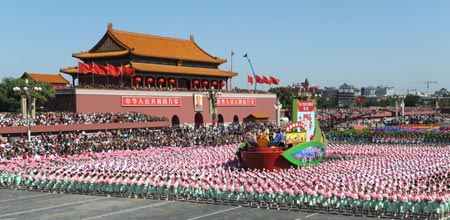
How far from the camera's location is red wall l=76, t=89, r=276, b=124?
191ft

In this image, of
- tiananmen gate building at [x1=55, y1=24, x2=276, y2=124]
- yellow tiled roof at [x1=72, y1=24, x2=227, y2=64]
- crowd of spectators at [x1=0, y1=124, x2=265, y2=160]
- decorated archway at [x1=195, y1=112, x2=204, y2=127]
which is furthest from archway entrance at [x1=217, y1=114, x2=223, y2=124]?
crowd of spectators at [x1=0, y1=124, x2=265, y2=160]

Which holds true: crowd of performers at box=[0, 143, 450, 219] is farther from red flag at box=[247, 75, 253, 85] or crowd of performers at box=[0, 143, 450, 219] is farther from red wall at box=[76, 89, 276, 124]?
red flag at box=[247, 75, 253, 85]

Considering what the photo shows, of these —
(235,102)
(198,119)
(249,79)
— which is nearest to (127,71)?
(198,119)

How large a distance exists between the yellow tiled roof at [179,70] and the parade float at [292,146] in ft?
106

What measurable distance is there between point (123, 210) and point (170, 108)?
44834 mm

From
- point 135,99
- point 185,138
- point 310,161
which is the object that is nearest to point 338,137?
point 185,138

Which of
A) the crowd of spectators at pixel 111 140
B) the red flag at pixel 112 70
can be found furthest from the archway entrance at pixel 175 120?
the red flag at pixel 112 70

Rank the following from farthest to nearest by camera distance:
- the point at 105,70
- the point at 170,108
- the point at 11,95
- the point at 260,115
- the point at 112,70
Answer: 1. the point at 260,115
2. the point at 170,108
3. the point at 11,95
4. the point at 112,70
5. the point at 105,70

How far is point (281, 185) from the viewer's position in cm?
2253

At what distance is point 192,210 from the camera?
21.7m

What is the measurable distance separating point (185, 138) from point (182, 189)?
1081 inches

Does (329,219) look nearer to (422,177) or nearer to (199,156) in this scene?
(422,177)

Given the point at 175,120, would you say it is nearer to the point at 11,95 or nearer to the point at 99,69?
the point at 99,69

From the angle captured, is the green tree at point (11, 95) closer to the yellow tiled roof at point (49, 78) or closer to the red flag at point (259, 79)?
the yellow tiled roof at point (49, 78)
